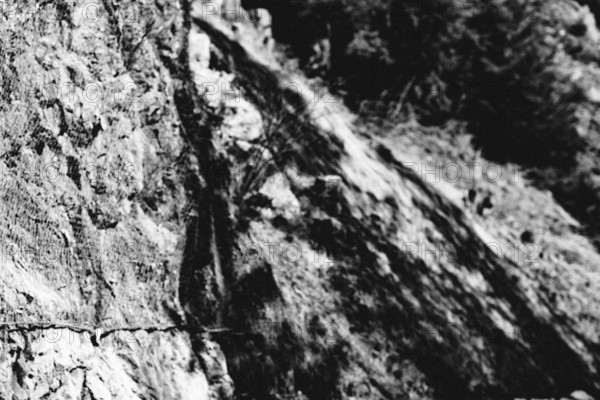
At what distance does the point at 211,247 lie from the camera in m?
2.68

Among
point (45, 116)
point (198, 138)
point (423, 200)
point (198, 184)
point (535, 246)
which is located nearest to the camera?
point (45, 116)

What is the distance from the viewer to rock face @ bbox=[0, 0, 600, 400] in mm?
2107

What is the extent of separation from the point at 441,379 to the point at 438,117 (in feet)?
10.4

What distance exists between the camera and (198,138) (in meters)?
2.92

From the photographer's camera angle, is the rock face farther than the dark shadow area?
No

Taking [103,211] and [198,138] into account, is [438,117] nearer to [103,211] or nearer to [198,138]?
[198,138]

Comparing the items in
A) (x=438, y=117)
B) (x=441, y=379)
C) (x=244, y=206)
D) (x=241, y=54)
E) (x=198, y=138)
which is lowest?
(x=441, y=379)

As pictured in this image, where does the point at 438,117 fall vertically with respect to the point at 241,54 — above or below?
above

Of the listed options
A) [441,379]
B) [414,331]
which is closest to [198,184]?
[414,331]

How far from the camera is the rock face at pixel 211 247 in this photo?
211 cm

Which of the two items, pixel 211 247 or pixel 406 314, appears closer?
pixel 211 247

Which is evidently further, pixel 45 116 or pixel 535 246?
pixel 535 246

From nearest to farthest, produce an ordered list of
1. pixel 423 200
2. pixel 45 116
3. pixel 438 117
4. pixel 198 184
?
1. pixel 45 116
2. pixel 198 184
3. pixel 423 200
4. pixel 438 117

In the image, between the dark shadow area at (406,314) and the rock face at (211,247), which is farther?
the dark shadow area at (406,314)
